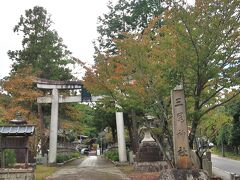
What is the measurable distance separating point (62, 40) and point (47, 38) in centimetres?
223

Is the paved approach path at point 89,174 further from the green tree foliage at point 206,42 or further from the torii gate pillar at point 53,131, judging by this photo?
the green tree foliage at point 206,42

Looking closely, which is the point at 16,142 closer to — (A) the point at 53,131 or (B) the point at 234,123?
(A) the point at 53,131

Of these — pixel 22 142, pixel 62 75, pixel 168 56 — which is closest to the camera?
pixel 168 56

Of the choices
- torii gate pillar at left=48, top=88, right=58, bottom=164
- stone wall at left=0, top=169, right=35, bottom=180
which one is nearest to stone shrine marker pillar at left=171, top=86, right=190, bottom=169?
stone wall at left=0, top=169, right=35, bottom=180

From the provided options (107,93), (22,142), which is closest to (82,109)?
(22,142)

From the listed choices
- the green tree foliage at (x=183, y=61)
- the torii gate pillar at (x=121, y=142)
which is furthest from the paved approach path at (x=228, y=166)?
the green tree foliage at (x=183, y=61)

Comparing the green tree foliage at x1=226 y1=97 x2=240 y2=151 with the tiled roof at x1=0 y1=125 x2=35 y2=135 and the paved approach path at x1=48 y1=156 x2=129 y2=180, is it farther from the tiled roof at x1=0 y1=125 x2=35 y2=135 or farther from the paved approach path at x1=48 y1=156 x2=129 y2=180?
the tiled roof at x1=0 y1=125 x2=35 y2=135

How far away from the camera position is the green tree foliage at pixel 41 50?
125 feet

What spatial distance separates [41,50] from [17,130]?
2110 centimetres

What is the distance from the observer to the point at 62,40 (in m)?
40.6

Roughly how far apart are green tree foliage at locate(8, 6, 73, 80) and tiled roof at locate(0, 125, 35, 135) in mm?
19565

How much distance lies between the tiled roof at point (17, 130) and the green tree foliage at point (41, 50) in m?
19.6

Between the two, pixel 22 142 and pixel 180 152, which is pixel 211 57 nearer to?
pixel 180 152

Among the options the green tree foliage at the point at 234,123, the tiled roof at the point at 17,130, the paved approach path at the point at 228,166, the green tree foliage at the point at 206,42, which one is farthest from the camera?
the green tree foliage at the point at 234,123
